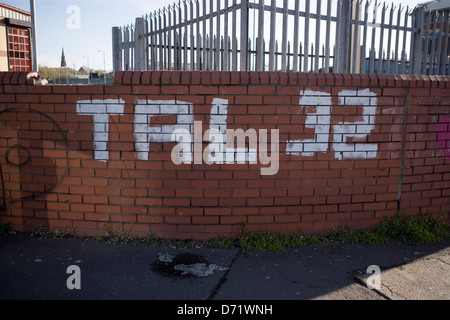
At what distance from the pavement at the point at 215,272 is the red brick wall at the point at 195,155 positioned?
0.33 metres

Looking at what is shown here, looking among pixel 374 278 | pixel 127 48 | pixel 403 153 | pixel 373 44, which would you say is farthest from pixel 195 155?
pixel 127 48

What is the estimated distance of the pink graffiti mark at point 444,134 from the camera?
14.2ft

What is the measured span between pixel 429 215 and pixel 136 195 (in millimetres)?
3367

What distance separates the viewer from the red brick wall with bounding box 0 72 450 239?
12.4ft

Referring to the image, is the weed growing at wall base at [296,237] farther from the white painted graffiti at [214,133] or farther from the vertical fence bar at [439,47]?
the vertical fence bar at [439,47]

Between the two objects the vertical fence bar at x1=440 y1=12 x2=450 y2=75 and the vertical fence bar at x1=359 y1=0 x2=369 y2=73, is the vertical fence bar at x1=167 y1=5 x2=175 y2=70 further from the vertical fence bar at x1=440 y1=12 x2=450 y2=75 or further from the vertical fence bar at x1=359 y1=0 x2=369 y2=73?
the vertical fence bar at x1=440 y1=12 x2=450 y2=75

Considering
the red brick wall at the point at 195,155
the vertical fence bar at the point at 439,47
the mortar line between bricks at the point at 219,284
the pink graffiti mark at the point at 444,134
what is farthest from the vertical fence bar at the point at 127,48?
the vertical fence bar at the point at 439,47

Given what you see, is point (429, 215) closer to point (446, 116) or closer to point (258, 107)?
point (446, 116)

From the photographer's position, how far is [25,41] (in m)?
20.1

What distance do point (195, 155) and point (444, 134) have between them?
9.54ft

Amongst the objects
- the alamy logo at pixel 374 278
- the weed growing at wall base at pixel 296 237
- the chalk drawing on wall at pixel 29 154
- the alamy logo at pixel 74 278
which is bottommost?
the alamy logo at pixel 374 278

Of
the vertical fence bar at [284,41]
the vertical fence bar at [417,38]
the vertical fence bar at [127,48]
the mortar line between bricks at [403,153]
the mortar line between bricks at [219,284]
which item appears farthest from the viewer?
the vertical fence bar at [127,48]

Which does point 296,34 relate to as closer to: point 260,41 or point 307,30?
point 307,30
